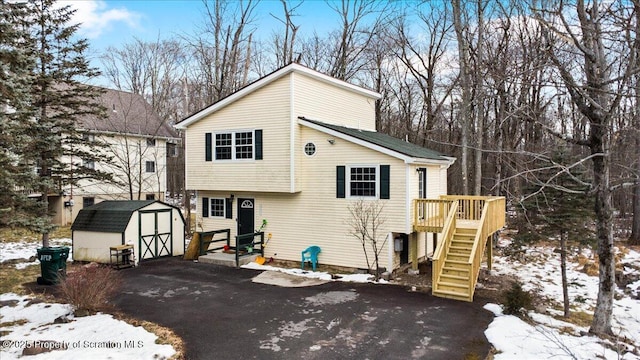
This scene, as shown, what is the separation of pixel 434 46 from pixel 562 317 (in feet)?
59.8

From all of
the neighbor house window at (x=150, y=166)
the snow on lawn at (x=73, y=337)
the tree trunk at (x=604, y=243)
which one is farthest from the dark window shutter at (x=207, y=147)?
the neighbor house window at (x=150, y=166)

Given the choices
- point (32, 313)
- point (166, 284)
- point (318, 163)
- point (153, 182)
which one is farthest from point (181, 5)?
point (32, 313)

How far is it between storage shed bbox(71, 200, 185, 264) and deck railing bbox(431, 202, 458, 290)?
1041cm

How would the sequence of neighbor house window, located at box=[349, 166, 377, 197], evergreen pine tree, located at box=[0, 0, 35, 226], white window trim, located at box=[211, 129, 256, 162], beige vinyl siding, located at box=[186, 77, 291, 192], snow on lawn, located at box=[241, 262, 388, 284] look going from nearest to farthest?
evergreen pine tree, located at box=[0, 0, 35, 226]
snow on lawn, located at box=[241, 262, 388, 284]
neighbor house window, located at box=[349, 166, 377, 197]
beige vinyl siding, located at box=[186, 77, 291, 192]
white window trim, located at box=[211, 129, 256, 162]

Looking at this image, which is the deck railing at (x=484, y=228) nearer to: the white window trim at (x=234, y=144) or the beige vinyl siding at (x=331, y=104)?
the beige vinyl siding at (x=331, y=104)

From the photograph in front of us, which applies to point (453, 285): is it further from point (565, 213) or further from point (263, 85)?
point (263, 85)

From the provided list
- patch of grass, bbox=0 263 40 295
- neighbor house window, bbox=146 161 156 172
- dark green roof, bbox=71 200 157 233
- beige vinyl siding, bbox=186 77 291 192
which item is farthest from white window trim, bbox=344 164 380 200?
neighbor house window, bbox=146 161 156 172

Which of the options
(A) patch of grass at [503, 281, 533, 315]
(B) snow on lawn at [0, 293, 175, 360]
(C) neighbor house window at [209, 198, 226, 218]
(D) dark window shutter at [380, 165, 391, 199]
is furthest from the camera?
(C) neighbor house window at [209, 198, 226, 218]

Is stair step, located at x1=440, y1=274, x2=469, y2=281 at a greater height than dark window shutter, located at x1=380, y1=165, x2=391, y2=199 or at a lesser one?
lesser

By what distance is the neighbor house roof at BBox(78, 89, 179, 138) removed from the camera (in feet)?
88.6

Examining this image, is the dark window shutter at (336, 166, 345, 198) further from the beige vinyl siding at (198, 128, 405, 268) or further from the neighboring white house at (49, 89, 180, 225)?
the neighboring white house at (49, 89, 180, 225)

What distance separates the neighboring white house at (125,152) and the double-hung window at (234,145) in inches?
387

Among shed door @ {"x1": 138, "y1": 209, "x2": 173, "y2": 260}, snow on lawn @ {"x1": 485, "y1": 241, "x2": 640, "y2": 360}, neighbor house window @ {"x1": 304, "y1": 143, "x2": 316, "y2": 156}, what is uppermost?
neighbor house window @ {"x1": 304, "y1": 143, "x2": 316, "y2": 156}

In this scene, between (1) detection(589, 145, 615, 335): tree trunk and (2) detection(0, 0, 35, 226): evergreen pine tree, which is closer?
(2) detection(0, 0, 35, 226): evergreen pine tree
